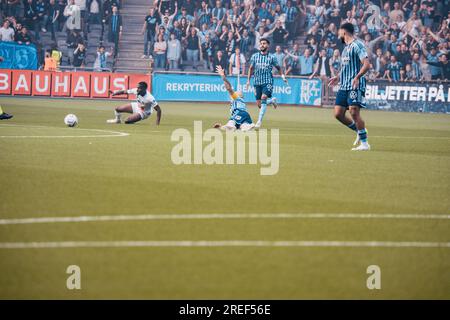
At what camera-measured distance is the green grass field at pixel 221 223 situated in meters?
5.72

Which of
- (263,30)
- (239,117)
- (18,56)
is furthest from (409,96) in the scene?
(239,117)

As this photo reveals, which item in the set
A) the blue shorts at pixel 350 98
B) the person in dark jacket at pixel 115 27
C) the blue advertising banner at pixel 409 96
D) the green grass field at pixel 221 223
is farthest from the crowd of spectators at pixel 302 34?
the green grass field at pixel 221 223

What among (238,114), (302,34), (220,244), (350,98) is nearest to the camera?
(220,244)

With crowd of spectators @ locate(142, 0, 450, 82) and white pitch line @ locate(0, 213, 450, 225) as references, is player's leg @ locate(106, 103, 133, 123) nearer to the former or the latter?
white pitch line @ locate(0, 213, 450, 225)

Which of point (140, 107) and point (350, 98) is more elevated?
point (350, 98)

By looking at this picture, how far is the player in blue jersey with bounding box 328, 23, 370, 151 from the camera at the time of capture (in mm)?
16281

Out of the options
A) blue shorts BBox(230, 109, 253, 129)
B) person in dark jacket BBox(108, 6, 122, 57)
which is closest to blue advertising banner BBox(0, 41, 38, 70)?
person in dark jacket BBox(108, 6, 122, 57)

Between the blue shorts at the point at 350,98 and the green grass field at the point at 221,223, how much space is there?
1.37 m

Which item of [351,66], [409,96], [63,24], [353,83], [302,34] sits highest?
[63,24]

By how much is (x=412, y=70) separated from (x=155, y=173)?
91.4 feet

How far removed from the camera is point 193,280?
5.78m

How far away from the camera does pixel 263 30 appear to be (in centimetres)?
4147

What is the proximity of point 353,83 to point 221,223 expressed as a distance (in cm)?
910

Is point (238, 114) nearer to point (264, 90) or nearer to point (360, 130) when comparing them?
point (264, 90)
